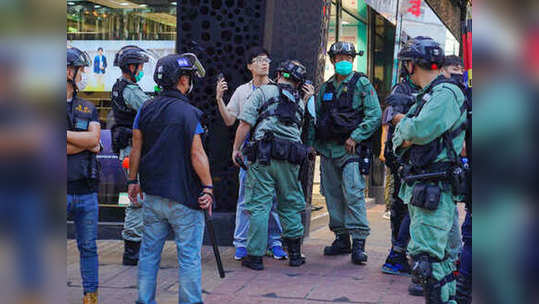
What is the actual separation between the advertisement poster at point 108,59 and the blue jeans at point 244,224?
6.67ft

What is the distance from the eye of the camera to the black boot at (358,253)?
673 centimetres

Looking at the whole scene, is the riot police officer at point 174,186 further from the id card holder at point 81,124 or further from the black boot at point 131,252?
the black boot at point 131,252

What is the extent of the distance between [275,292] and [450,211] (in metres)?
2.02

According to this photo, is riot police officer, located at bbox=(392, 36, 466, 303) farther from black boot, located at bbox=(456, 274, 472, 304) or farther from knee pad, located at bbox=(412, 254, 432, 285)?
black boot, located at bbox=(456, 274, 472, 304)

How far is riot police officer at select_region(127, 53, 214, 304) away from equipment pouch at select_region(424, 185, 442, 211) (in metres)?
1.42

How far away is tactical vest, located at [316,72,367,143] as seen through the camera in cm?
682

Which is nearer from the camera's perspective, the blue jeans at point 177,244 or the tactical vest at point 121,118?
the blue jeans at point 177,244

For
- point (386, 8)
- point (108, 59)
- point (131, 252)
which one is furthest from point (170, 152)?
point (386, 8)

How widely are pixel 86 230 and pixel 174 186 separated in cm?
75

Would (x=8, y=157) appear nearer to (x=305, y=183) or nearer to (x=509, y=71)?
(x=509, y=71)

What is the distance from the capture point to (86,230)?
4547 mm

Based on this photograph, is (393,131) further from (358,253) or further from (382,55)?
(382,55)

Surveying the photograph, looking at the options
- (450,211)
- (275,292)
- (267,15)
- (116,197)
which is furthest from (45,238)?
(116,197)

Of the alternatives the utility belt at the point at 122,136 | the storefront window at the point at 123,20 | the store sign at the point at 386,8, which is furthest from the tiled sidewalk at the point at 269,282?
the store sign at the point at 386,8
